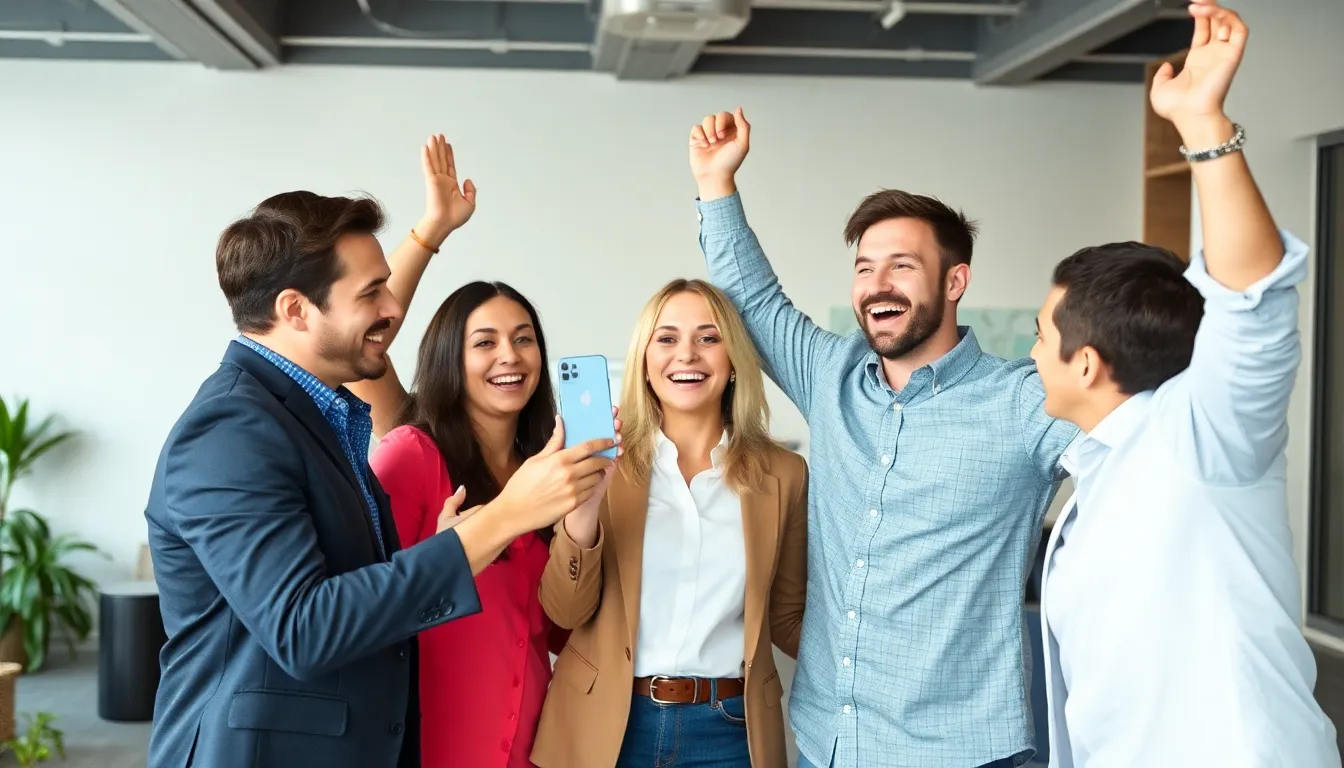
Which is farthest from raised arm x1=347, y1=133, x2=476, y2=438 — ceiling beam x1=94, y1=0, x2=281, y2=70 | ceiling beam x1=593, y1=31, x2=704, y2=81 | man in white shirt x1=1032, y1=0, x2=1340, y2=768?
ceiling beam x1=593, y1=31, x2=704, y2=81

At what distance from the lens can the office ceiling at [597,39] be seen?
232 inches

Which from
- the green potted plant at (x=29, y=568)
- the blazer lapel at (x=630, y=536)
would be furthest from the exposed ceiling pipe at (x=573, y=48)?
the blazer lapel at (x=630, y=536)

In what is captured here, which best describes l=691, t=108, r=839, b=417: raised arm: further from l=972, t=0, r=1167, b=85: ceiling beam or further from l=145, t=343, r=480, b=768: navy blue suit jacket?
l=972, t=0, r=1167, b=85: ceiling beam

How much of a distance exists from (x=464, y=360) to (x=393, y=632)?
1.00m

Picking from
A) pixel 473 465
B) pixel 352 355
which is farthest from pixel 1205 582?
pixel 473 465

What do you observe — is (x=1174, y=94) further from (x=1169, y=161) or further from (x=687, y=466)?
(x=1169, y=161)

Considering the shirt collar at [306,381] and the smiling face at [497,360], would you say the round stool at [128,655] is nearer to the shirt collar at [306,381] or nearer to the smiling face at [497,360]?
the smiling face at [497,360]

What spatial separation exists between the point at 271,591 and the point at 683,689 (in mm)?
973

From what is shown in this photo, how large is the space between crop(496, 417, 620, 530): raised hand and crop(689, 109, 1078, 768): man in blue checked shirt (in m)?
0.58

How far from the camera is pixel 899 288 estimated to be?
2.13 meters

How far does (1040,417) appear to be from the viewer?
1934mm

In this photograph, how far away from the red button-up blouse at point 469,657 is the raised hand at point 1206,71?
55.8 inches

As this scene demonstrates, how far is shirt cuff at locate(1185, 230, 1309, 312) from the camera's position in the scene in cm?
124

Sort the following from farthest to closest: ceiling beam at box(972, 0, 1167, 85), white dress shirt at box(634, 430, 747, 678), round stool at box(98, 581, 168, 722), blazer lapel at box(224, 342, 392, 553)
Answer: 1. ceiling beam at box(972, 0, 1167, 85)
2. round stool at box(98, 581, 168, 722)
3. white dress shirt at box(634, 430, 747, 678)
4. blazer lapel at box(224, 342, 392, 553)
